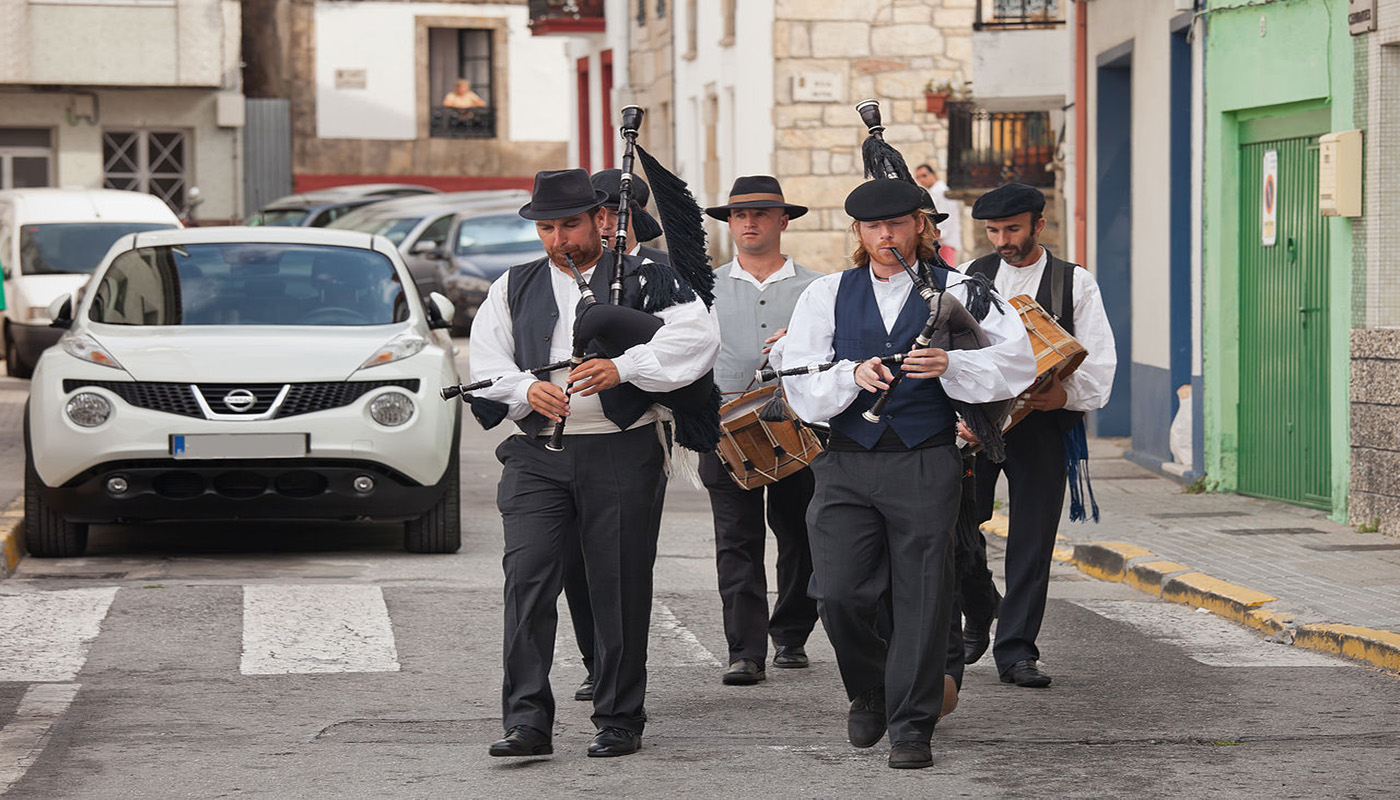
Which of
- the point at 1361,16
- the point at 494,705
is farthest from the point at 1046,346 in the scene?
the point at 1361,16

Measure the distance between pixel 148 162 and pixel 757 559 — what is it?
115 feet

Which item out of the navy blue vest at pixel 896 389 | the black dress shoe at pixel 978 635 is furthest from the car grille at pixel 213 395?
the navy blue vest at pixel 896 389

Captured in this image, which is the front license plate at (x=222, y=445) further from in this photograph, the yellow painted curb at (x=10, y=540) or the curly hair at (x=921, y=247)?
the curly hair at (x=921, y=247)

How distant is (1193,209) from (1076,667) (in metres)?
6.53

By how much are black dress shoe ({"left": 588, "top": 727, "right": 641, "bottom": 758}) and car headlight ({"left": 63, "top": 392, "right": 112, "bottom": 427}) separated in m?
4.39

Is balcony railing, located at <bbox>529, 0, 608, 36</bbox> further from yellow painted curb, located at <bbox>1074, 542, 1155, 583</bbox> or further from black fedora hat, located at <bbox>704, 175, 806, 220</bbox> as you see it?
black fedora hat, located at <bbox>704, 175, 806, 220</bbox>

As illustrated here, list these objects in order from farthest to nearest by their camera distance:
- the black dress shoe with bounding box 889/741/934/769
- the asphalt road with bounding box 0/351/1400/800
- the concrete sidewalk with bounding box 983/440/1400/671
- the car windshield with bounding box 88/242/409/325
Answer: the car windshield with bounding box 88/242/409/325 → the concrete sidewalk with bounding box 983/440/1400/671 → the black dress shoe with bounding box 889/741/934/769 → the asphalt road with bounding box 0/351/1400/800

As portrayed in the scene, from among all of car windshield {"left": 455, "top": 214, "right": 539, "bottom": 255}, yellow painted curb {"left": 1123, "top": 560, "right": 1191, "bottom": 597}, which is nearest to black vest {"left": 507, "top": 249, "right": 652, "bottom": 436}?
yellow painted curb {"left": 1123, "top": 560, "right": 1191, "bottom": 597}

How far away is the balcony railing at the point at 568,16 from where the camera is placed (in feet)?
132

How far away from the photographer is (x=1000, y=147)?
865 inches

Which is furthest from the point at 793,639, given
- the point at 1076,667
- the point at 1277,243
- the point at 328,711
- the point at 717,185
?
the point at 717,185

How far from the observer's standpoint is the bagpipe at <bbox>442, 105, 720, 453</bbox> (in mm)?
6617

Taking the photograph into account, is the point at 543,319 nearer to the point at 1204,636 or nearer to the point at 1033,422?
the point at 1033,422

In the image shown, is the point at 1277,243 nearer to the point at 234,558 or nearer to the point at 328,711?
the point at 234,558
